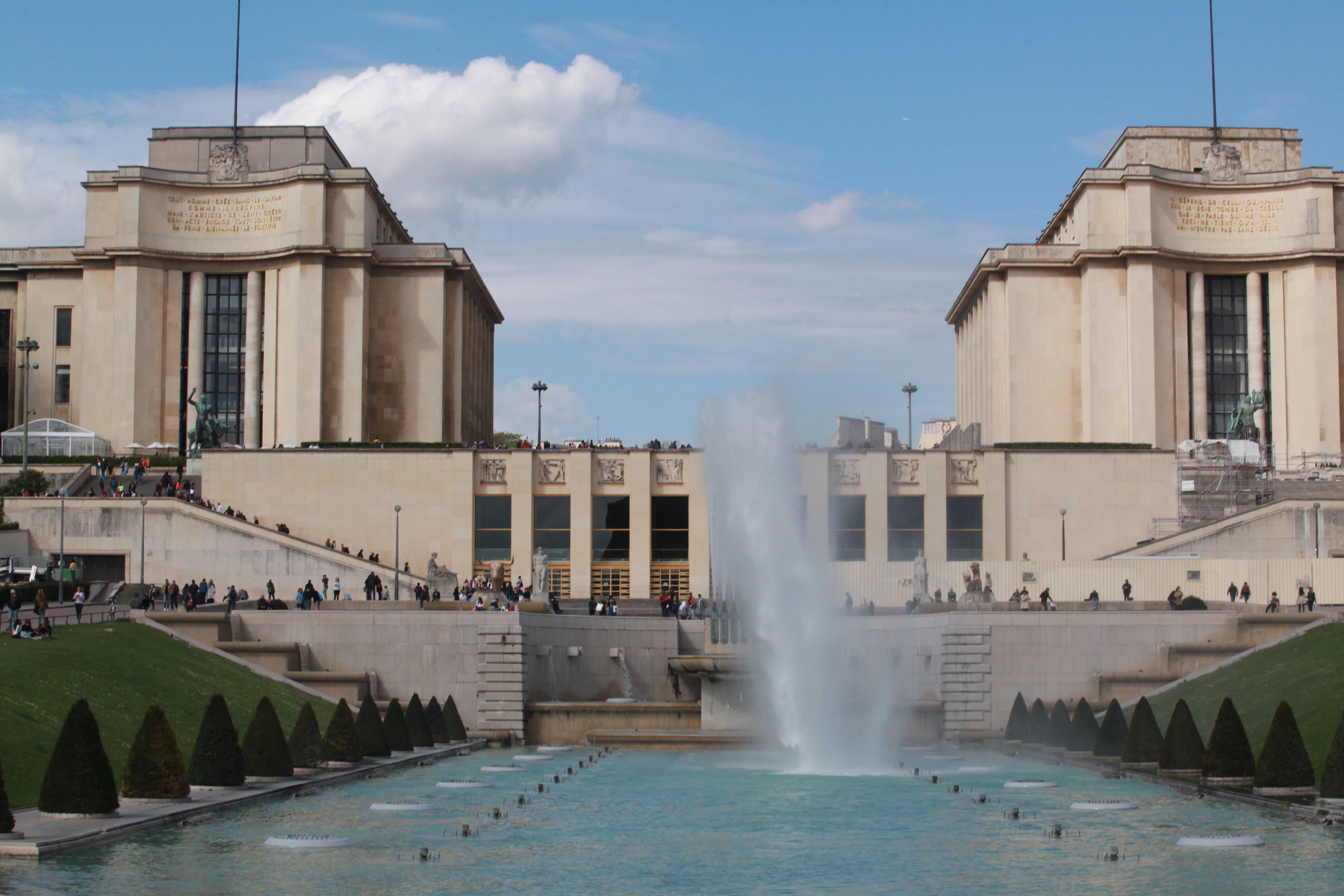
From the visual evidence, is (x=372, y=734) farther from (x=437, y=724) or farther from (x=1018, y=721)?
(x=1018, y=721)

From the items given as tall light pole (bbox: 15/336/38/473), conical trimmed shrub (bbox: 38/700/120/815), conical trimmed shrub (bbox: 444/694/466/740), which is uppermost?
tall light pole (bbox: 15/336/38/473)

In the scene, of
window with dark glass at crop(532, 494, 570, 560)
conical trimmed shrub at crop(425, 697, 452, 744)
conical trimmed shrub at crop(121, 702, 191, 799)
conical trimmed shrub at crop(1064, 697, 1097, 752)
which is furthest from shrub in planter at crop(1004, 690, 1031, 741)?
window with dark glass at crop(532, 494, 570, 560)

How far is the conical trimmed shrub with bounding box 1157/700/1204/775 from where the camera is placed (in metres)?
33.4

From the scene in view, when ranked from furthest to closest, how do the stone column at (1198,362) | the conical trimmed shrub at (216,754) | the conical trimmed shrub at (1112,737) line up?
the stone column at (1198,362) < the conical trimmed shrub at (1112,737) < the conical trimmed shrub at (216,754)

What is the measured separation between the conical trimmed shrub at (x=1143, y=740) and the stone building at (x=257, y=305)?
55498 millimetres

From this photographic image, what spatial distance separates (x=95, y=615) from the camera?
167ft

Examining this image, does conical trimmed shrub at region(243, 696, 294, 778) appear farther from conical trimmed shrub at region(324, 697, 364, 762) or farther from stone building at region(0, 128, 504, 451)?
stone building at region(0, 128, 504, 451)

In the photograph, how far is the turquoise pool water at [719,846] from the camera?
21797mm

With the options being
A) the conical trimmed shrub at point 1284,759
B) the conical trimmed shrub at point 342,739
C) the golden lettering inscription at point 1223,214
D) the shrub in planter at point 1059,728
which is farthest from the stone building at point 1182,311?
the conical trimmed shrub at point 342,739

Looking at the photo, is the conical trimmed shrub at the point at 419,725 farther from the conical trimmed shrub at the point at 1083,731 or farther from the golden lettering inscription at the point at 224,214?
the golden lettering inscription at the point at 224,214

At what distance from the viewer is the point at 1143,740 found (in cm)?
3591

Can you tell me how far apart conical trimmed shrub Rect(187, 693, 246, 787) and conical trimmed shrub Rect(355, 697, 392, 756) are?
718cm

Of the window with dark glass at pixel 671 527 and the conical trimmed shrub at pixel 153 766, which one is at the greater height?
the window with dark glass at pixel 671 527

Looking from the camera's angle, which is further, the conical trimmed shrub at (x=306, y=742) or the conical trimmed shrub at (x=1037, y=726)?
the conical trimmed shrub at (x=1037, y=726)
